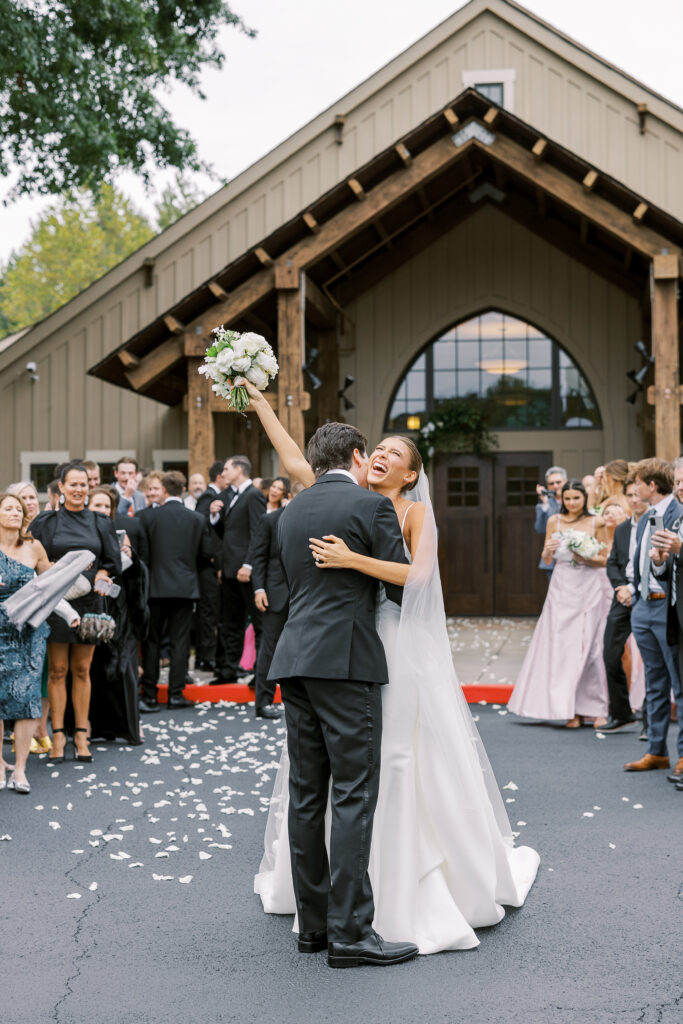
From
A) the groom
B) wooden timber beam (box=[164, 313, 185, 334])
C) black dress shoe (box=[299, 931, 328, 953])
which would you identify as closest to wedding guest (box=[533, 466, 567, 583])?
wooden timber beam (box=[164, 313, 185, 334])

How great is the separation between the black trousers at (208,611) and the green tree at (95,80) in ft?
18.9

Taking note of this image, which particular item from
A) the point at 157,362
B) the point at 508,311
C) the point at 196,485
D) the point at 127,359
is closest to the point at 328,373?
Result: the point at 508,311

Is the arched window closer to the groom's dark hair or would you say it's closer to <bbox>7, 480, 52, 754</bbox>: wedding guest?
<bbox>7, 480, 52, 754</bbox>: wedding guest

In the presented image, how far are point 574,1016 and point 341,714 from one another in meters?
1.30

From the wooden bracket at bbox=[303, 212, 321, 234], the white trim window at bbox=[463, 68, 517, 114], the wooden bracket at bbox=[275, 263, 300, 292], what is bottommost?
the wooden bracket at bbox=[275, 263, 300, 292]

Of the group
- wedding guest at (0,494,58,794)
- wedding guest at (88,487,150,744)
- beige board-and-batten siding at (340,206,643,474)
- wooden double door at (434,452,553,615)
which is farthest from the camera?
wooden double door at (434,452,553,615)

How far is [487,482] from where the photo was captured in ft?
58.4

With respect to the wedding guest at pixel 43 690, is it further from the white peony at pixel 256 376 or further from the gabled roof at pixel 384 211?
the gabled roof at pixel 384 211

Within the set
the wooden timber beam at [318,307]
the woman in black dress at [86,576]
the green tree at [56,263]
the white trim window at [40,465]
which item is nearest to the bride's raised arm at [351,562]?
the woman in black dress at [86,576]

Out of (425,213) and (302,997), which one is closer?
(302,997)

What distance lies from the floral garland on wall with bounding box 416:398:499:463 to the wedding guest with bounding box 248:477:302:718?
7.82 metres

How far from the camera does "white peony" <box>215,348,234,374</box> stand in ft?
16.2

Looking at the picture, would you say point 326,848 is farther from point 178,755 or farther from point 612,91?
point 612,91

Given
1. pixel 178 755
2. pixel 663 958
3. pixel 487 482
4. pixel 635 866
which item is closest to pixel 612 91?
pixel 487 482
